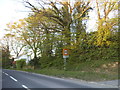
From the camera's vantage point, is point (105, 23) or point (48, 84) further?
point (105, 23)

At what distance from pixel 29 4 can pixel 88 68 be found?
13.3 meters

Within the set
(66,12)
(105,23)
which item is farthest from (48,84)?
(66,12)

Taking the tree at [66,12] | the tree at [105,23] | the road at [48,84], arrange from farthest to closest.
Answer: the tree at [66,12]
the tree at [105,23]
the road at [48,84]

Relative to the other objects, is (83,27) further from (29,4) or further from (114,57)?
(29,4)

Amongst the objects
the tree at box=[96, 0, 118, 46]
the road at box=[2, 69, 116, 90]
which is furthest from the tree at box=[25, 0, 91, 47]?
the road at box=[2, 69, 116, 90]

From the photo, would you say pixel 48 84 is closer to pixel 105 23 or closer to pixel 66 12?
pixel 105 23

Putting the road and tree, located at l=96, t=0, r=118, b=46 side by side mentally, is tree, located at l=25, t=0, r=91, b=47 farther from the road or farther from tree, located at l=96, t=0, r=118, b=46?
the road

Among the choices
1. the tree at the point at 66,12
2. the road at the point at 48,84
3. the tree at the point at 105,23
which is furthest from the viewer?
the tree at the point at 66,12

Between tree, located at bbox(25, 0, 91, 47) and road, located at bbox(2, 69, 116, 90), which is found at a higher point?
tree, located at bbox(25, 0, 91, 47)

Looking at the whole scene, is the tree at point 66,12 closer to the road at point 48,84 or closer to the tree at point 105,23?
the tree at point 105,23

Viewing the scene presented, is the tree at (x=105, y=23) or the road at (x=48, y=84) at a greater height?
the tree at (x=105, y=23)

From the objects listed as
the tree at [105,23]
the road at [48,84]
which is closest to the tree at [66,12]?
the tree at [105,23]

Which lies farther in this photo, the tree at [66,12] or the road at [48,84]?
the tree at [66,12]

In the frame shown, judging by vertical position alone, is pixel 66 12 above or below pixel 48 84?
above
